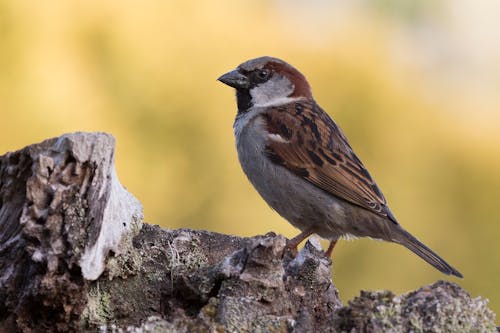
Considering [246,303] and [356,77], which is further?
[356,77]

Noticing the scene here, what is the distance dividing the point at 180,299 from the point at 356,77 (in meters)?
1.77

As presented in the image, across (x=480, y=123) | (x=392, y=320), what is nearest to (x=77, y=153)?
(x=392, y=320)

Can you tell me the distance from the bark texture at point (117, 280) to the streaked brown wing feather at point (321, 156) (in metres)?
1.03

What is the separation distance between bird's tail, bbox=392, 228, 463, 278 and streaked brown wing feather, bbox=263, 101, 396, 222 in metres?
0.08

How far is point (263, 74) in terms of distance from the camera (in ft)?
12.1

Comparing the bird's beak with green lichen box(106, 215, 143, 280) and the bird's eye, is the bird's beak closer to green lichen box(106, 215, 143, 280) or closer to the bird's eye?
the bird's eye

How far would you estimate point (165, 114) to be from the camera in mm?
3500

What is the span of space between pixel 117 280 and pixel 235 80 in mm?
1592

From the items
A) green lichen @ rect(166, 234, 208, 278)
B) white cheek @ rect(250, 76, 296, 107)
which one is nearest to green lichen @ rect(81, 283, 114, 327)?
green lichen @ rect(166, 234, 208, 278)

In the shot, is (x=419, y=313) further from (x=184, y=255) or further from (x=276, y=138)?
(x=276, y=138)

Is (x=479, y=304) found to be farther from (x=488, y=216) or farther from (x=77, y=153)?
(x=488, y=216)

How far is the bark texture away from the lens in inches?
72.4

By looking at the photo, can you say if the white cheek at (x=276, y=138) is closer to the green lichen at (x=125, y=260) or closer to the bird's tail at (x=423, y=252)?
the bird's tail at (x=423, y=252)

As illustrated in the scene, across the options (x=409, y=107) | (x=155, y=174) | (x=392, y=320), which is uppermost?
(x=409, y=107)
